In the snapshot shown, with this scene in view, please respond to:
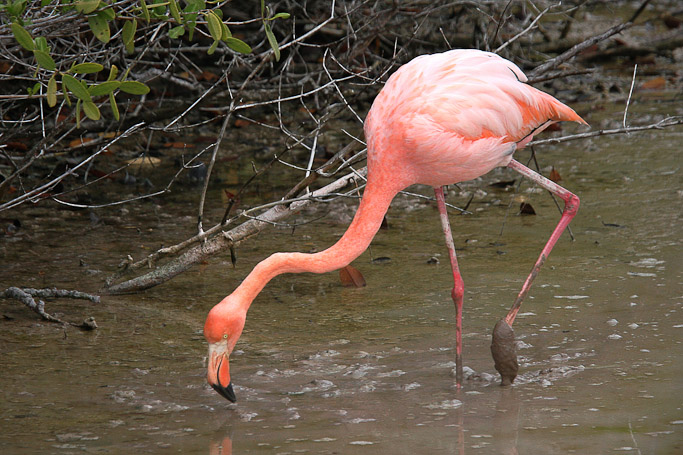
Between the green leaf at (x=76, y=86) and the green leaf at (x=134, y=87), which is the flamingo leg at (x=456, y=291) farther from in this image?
the green leaf at (x=76, y=86)

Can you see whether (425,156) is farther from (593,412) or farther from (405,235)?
(405,235)

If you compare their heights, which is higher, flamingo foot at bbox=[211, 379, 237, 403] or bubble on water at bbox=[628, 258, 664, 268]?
flamingo foot at bbox=[211, 379, 237, 403]

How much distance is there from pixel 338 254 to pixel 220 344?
2.16 feet

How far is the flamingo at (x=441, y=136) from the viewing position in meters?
3.75

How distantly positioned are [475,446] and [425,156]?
4.44 feet

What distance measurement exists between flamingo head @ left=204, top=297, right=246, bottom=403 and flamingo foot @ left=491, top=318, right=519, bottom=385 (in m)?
1.09

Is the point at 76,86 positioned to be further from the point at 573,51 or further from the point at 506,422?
the point at 573,51

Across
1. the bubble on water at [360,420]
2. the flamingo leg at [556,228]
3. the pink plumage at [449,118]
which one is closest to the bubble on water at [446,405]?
the bubble on water at [360,420]

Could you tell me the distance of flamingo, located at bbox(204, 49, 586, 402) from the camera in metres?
3.75

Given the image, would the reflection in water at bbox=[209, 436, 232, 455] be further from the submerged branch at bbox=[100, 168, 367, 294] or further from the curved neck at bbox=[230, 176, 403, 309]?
the submerged branch at bbox=[100, 168, 367, 294]

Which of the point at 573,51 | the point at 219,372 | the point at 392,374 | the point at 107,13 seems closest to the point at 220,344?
the point at 219,372

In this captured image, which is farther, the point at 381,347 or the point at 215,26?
the point at 381,347

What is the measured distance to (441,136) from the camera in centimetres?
389

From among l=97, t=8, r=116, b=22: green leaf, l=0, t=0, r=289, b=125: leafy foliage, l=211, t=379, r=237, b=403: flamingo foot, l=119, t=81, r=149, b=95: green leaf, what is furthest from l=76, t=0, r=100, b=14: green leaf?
l=211, t=379, r=237, b=403: flamingo foot
